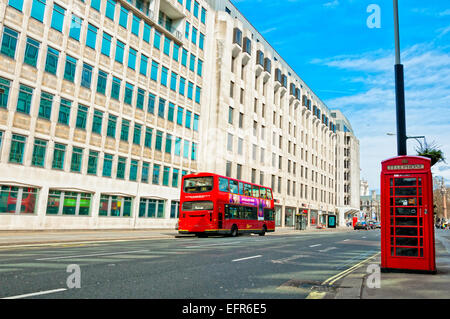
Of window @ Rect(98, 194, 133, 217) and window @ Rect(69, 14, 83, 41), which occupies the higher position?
window @ Rect(69, 14, 83, 41)

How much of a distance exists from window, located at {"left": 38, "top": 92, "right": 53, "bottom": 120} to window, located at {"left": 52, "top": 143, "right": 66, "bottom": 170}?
6.81ft

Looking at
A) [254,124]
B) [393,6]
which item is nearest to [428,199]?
[393,6]

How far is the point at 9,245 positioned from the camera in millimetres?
14414

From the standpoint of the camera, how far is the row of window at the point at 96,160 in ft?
75.2

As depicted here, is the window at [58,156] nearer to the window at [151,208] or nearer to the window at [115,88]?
the window at [115,88]

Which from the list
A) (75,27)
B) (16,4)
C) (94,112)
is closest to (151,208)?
(94,112)

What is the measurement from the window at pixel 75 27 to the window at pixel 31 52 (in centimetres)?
302

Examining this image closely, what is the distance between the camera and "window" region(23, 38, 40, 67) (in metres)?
23.4

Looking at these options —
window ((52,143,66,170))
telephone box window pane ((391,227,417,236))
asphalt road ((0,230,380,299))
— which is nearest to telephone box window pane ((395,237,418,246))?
telephone box window pane ((391,227,417,236))

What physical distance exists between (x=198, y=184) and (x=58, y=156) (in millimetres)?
9994

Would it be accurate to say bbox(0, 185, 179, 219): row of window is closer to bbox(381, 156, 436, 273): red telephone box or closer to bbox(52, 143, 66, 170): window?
bbox(52, 143, 66, 170): window

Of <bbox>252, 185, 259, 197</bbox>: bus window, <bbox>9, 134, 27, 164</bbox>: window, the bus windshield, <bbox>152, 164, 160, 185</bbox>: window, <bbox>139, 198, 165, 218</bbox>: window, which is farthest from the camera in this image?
<bbox>152, 164, 160, 185</bbox>: window

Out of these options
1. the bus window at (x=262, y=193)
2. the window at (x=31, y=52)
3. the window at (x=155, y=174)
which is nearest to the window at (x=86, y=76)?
the window at (x=31, y=52)
